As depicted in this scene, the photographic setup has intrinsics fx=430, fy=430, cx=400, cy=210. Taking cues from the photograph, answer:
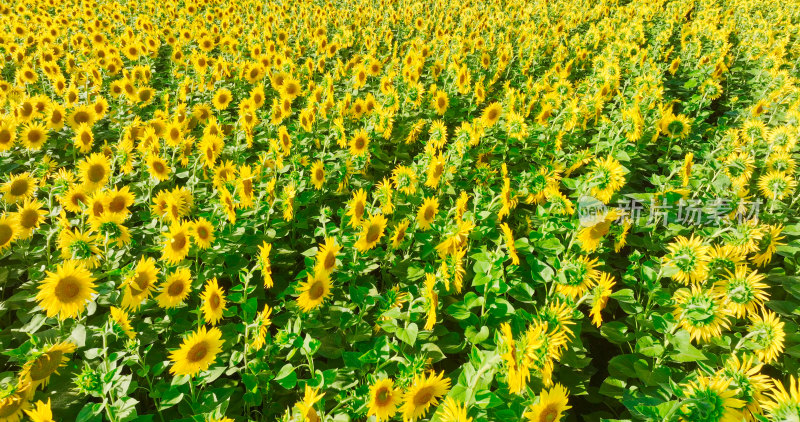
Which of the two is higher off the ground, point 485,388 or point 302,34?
point 302,34

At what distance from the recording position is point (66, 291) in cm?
235

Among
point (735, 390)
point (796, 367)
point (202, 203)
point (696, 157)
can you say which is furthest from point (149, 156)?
point (696, 157)

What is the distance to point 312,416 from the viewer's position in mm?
1757

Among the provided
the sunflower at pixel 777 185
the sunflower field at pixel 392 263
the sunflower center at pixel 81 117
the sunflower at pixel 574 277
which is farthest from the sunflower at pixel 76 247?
the sunflower at pixel 777 185

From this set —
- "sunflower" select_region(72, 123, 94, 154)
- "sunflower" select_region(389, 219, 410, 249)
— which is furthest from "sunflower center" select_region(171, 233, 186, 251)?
"sunflower" select_region(72, 123, 94, 154)

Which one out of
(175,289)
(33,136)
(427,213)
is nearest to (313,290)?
(175,289)

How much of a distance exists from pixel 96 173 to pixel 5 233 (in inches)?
32.5

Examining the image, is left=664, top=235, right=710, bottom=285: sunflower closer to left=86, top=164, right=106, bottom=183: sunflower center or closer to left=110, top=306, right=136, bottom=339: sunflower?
left=110, top=306, right=136, bottom=339: sunflower

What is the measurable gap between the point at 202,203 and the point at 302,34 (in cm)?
578

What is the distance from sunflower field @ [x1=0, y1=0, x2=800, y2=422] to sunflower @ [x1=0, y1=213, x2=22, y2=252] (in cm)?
2

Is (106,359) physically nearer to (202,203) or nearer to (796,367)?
(202,203)

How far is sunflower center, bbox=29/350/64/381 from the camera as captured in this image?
207cm

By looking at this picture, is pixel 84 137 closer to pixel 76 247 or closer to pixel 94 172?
pixel 94 172

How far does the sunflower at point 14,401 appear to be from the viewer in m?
1.85
